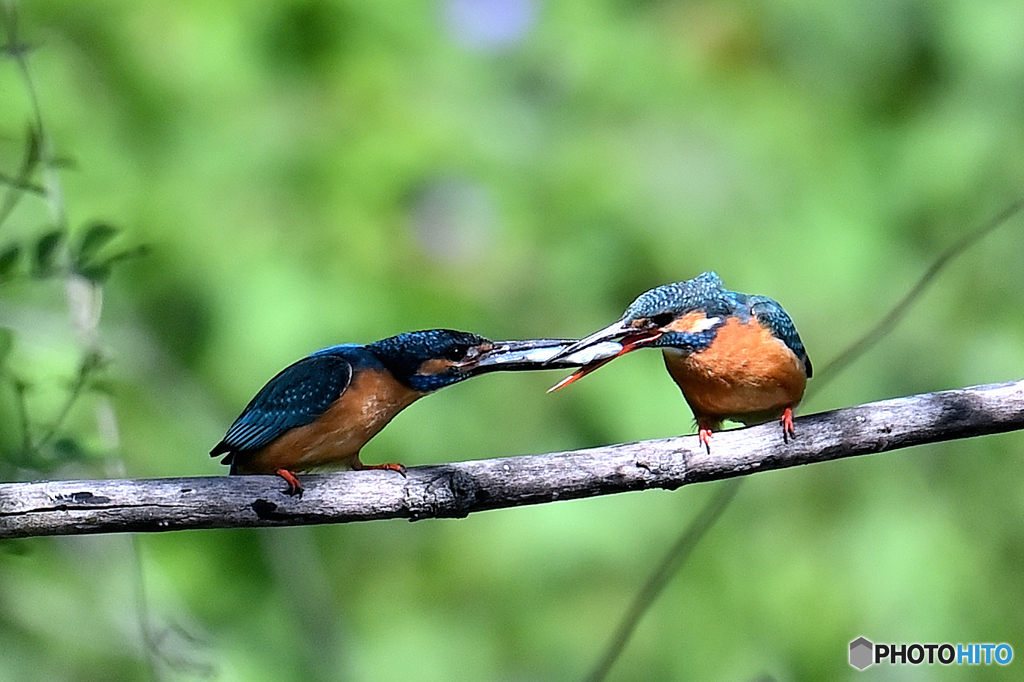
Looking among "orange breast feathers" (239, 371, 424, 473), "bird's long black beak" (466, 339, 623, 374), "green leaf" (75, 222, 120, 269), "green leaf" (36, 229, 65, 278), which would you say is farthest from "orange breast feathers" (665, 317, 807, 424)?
"green leaf" (36, 229, 65, 278)

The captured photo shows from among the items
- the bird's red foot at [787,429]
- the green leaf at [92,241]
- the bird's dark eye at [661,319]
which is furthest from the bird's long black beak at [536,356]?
the green leaf at [92,241]

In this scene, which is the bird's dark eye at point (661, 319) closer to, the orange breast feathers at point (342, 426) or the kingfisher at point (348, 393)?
the kingfisher at point (348, 393)

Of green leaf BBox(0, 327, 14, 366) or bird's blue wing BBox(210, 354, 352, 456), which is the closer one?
green leaf BBox(0, 327, 14, 366)

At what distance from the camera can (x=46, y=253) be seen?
2.69m

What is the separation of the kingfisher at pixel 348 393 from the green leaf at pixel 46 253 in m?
0.63

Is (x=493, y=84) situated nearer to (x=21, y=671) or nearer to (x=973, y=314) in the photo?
(x=973, y=314)

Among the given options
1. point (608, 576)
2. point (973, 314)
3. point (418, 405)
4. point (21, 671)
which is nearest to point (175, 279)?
point (418, 405)

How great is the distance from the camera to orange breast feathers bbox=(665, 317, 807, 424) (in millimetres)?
3090

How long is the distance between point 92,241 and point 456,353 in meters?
0.91

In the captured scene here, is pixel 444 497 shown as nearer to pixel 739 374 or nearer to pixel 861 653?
pixel 739 374

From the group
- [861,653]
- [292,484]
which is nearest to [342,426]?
[292,484]

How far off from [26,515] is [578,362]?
4.11ft

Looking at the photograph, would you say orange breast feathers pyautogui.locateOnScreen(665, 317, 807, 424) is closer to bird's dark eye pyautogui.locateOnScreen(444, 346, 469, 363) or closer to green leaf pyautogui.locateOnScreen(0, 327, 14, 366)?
bird's dark eye pyautogui.locateOnScreen(444, 346, 469, 363)

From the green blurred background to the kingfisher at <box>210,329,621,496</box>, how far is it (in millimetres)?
1437
